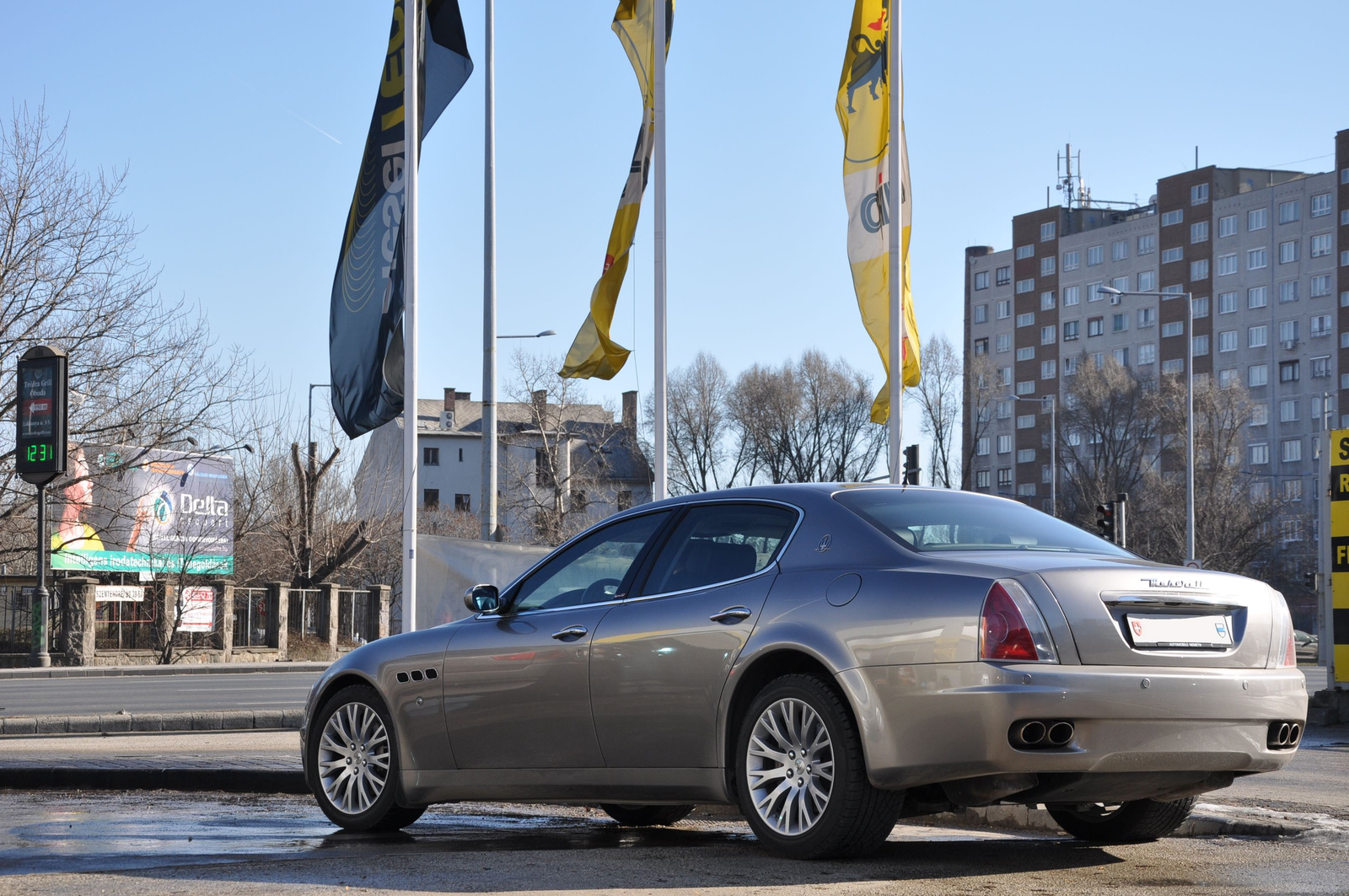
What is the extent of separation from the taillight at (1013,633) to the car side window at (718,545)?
1079mm

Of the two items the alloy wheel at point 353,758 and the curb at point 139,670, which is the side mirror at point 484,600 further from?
the curb at point 139,670

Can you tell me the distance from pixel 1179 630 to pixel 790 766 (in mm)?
1503

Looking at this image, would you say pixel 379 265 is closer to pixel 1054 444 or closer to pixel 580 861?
pixel 580 861

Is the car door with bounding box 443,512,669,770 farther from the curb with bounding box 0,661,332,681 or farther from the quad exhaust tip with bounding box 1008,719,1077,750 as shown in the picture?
the curb with bounding box 0,661,332,681

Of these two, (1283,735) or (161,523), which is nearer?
(1283,735)

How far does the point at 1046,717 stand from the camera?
5.25 m

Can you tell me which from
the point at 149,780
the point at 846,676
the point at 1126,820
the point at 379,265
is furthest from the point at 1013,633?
the point at 379,265

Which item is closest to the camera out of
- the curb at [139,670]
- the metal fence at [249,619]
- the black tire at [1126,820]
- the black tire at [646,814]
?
the black tire at [1126,820]

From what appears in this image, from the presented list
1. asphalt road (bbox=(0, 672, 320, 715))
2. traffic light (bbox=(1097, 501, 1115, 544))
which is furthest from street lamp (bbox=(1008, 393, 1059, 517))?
asphalt road (bbox=(0, 672, 320, 715))

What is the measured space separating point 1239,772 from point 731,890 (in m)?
1.98

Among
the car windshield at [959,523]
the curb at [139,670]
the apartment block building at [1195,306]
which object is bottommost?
the curb at [139,670]

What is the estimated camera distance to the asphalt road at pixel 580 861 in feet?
17.3

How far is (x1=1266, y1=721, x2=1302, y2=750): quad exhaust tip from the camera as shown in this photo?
5777mm

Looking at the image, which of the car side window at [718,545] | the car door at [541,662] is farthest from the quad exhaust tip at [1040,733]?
the car door at [541,662]
